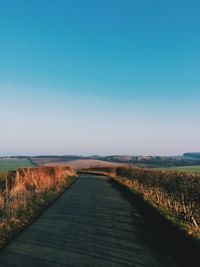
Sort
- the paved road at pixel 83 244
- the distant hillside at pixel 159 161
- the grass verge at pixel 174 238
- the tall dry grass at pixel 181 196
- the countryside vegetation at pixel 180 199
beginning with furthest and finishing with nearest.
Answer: the distant hillside at pixel 159 161
the tall dry grass at pixel 181 196
the countryside vegetation at pixel 180 199
the grass verge at pixel 174 238
the paved road at pixel 83 244

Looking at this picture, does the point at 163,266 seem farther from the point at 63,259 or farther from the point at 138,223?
the point at 138,223

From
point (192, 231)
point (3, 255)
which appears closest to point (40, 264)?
point (3, 255)

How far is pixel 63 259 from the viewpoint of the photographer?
26.0 feet

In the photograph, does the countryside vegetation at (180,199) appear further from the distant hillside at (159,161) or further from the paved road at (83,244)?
the distant hillside at (159,161)

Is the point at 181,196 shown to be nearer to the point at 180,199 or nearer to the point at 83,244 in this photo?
the point at 180,199

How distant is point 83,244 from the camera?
954cm

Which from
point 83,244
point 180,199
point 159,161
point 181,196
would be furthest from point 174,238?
point 159,161

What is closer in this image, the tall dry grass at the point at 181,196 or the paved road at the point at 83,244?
the paved road at the point at 83,244

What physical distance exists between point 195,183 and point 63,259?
7.12 metres

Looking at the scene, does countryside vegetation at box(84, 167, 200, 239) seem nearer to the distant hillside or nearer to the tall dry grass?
the tall dry grass

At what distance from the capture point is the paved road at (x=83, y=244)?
785 cm

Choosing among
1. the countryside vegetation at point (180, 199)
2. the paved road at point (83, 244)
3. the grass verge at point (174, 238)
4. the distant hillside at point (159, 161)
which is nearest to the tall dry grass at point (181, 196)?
the countryside vegetation at point (180, 199)

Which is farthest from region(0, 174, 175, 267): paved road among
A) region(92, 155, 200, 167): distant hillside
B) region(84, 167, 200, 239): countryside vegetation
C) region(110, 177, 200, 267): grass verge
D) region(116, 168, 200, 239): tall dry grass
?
region(92, 155, 200, 167): distant hillside

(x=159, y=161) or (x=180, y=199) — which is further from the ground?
(x=159, y=161)
